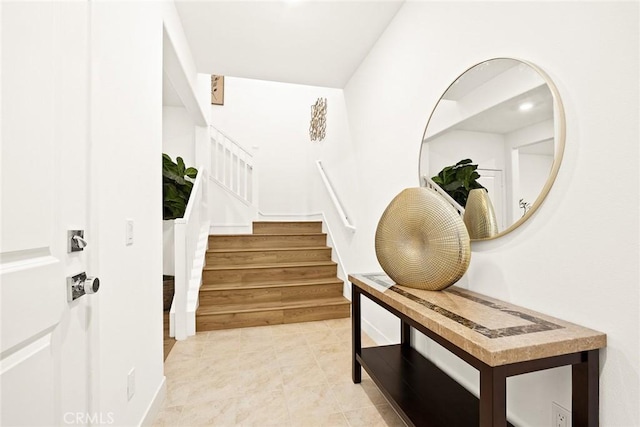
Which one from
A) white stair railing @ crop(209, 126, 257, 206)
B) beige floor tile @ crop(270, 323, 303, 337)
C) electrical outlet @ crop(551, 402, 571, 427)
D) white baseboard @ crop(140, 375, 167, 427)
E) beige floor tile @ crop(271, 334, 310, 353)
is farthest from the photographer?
white stair railing @ crop(209, 126, 257, 206)

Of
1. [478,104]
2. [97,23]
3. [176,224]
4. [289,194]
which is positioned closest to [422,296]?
[478,104]

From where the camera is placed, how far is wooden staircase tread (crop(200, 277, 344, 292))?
313cm

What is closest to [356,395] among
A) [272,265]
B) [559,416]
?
[559,416]

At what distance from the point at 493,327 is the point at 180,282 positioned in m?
2.46

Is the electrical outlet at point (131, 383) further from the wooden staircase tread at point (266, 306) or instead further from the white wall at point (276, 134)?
the white wall at point (276, 134)

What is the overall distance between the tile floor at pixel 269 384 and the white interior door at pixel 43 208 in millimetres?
836

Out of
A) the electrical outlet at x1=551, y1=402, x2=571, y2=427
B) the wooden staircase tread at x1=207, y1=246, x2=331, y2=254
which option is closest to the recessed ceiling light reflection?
the electrical outlet at x1=551, y1=402, x2=571, y2=427

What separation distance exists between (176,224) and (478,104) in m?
2.46

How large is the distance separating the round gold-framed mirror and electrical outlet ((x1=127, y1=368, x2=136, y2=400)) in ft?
5.65

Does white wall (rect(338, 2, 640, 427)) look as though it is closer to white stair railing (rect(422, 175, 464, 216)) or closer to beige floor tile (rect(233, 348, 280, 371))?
white stair railing (rect(422, 175, 464, 216))

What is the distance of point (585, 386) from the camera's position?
97 cm

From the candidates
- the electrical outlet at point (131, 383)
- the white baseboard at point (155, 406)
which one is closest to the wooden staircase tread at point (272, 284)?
the white baseboard at point (155, 406)

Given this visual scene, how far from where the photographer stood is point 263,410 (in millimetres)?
1683

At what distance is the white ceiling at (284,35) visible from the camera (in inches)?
84.6
